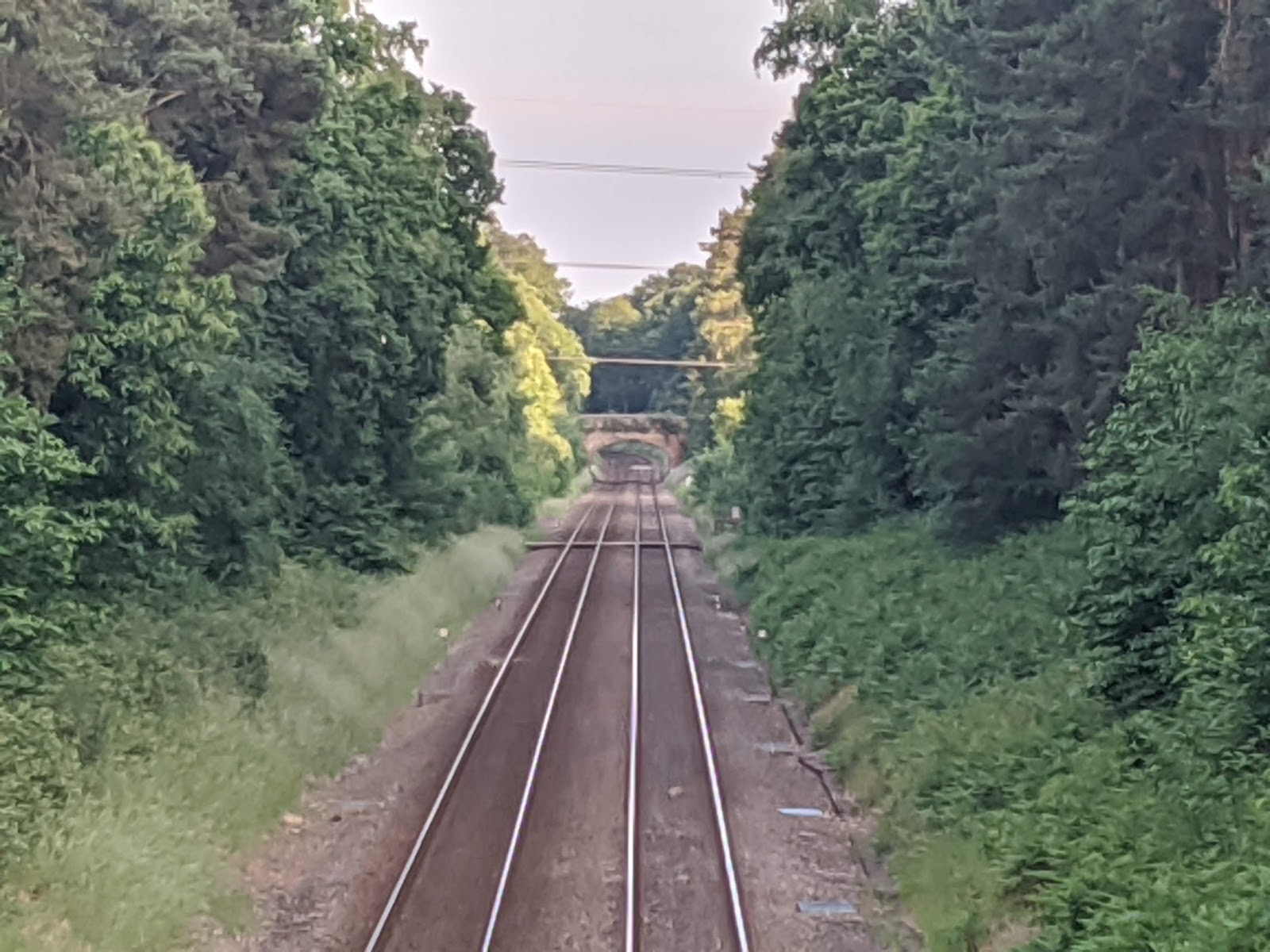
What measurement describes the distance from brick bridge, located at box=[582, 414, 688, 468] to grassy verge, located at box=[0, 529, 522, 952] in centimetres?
8941

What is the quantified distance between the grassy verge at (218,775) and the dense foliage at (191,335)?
39 centimetres

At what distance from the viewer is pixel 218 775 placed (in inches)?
609

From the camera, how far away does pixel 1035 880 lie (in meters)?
11.6

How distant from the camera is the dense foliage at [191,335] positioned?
14555 mm

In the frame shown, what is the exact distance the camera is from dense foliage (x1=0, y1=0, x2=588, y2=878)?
1455 centimetres

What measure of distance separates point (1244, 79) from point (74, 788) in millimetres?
→ 13591

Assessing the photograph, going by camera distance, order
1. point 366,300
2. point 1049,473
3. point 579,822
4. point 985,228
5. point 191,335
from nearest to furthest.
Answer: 1. point 579,822
2. point 191,335
3. point 985,228
4. point 1049,473
5. point 366,300

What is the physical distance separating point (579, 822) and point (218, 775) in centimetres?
363

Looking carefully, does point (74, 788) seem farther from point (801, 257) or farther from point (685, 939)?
point (801, 257)

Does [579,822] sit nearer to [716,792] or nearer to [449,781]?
[716,792]

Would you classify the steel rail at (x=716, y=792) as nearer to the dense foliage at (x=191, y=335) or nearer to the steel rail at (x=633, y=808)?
the steel rail at (x=633, y=808)

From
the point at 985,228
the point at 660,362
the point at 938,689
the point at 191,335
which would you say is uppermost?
the point at 985,228

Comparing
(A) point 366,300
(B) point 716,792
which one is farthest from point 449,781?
(A) point 366,300

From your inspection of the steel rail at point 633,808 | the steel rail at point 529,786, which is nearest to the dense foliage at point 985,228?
the steel rail at point 633,808
